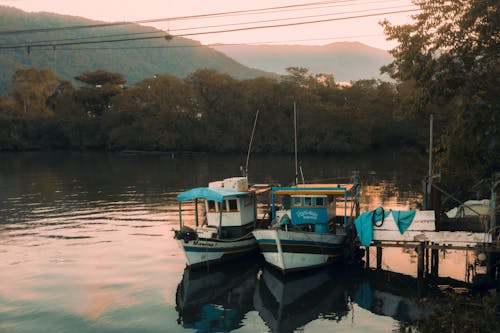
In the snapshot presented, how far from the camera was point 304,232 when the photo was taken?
30.2 meters

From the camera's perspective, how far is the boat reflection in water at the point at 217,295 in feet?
80.9

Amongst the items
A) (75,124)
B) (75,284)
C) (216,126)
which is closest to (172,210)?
(75,284)

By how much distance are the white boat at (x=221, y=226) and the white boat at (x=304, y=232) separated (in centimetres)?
200

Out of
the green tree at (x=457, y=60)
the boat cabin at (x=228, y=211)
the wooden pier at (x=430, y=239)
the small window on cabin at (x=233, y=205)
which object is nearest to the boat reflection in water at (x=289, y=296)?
the wooden pier at (x=430, y=239)

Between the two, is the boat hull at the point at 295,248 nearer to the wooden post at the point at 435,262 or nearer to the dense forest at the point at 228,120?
the wooden post at the point at 435,262

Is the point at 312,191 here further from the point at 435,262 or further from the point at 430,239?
the point at 435,262

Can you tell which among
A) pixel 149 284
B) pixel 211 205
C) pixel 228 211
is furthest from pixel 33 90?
pixel 149 284

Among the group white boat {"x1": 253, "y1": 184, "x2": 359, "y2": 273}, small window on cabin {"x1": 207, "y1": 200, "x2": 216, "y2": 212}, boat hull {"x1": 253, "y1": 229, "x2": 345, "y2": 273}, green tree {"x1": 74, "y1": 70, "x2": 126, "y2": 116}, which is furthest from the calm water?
green tree {"x1": 74, "y1": 70, "x2": 126, "y2": 116}

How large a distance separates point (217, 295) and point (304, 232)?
644 cm

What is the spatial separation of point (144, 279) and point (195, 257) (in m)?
3.46

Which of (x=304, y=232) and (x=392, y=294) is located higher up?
(x=304, y=232)

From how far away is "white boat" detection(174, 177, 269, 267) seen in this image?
1241 inches

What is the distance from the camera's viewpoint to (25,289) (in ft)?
95.0

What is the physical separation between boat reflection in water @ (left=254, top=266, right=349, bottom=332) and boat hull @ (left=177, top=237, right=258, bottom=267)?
239 centimetres
